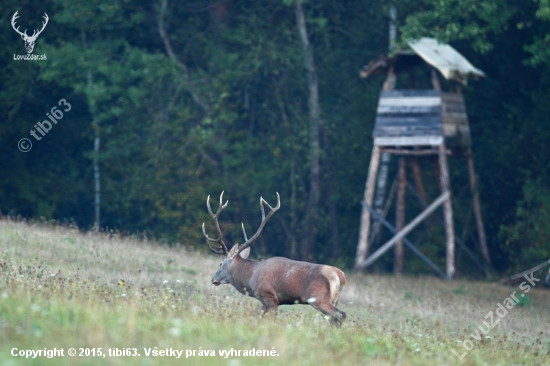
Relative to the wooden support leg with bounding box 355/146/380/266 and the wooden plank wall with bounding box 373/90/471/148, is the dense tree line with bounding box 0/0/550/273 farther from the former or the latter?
the wooden plank wall with bounding box 373/90/471/148

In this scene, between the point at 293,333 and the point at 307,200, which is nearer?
the point at 293,333

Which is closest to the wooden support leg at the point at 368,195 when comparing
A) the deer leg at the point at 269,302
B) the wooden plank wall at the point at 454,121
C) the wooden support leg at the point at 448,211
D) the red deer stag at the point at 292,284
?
the wooden support leg at the point at 448,211

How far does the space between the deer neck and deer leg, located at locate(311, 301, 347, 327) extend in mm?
1326

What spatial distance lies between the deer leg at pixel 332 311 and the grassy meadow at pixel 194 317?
0.11 metres

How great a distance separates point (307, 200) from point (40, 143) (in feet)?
28.8

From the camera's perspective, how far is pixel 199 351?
7.67 m

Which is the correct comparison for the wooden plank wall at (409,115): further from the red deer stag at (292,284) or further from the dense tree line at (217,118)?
the red deer stag at (292,284)

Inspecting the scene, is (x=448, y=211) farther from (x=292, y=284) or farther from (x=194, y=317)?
(x=194, y=317)

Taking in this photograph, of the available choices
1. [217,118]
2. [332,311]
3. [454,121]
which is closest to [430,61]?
[454,121]

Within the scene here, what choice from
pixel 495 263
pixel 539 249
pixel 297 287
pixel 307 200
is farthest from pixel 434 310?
pixel 307 200

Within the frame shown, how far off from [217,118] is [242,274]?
14213mm

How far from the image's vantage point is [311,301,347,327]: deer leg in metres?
10.7

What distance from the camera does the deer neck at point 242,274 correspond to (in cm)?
1201

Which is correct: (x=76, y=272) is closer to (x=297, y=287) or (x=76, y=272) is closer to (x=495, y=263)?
(x=297, y=287)
